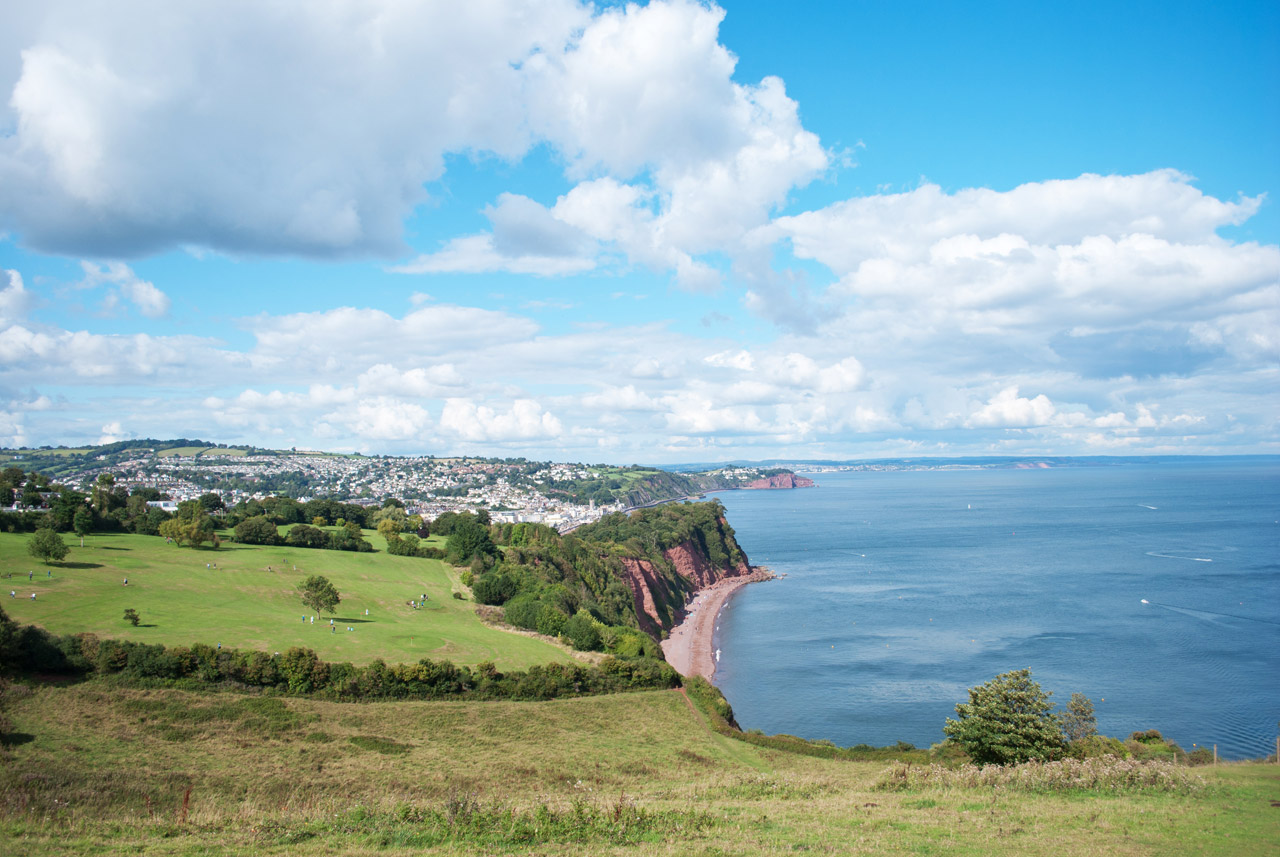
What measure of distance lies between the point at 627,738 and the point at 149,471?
19530 cm

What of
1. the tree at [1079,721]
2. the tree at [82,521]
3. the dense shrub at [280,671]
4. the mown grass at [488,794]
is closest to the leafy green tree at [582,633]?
the dense shrub at [280,671]

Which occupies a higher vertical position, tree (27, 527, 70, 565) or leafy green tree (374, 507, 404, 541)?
tree (27, 527, 70, 565)

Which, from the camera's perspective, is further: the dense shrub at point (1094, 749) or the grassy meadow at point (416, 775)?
the dense shrub at point (1094, 749)

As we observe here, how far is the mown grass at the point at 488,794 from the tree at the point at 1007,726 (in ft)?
13.8

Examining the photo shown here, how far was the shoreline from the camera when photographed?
191 feet

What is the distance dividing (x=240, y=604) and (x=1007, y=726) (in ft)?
142

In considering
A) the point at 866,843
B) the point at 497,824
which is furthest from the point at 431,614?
the point at 866,843

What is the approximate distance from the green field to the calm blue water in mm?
21310

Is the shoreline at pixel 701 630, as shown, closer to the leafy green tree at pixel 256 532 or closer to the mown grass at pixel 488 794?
the mown grass at pixel 488 794

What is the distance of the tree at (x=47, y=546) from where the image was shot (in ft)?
138

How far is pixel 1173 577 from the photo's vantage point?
3228 inches

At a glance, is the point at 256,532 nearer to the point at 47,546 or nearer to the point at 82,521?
the point at 82,521

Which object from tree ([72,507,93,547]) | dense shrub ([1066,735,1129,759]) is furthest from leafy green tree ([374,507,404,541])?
dense shrub ([1066,735,1129,759])

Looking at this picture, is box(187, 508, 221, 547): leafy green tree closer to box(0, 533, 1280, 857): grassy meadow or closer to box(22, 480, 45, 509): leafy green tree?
box(0, 533, 1280, 857): grassy meadow
